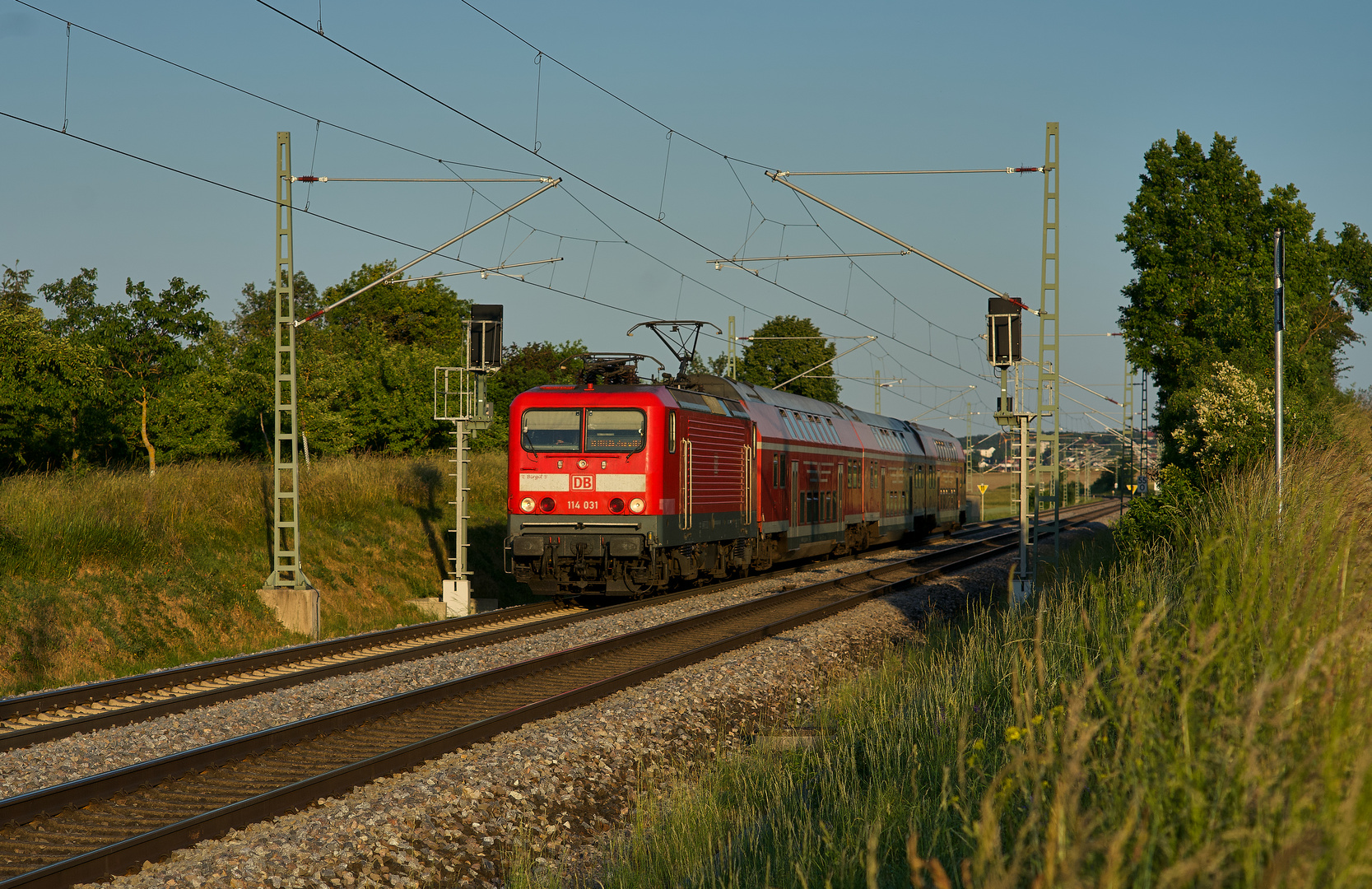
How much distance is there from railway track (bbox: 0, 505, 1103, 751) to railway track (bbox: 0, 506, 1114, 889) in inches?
84.5

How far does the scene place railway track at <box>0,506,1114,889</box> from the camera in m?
6.34

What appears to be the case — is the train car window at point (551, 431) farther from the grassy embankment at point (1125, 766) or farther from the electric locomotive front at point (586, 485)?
the grassy embankment at point (1125, 766)

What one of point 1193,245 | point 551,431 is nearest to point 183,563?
point 551,431

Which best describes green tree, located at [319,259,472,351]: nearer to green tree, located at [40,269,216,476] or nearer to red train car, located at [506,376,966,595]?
green tree, located at [40,269,216,476]

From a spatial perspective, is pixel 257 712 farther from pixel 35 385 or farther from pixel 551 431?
pixel 35 385

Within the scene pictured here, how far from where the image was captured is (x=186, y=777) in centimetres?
791

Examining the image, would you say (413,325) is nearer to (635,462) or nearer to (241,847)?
(635,462)

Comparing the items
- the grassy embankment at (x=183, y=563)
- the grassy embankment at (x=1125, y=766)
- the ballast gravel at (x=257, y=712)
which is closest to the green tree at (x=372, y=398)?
the grassy embankment at (x=183, y=563)

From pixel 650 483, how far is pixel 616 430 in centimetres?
109

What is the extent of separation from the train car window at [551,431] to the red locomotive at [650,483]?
0.06 feet

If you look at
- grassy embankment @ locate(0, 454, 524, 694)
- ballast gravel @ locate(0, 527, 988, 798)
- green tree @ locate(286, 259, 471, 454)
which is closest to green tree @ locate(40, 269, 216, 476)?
green tree @ locate(286, 259, 471, 454)

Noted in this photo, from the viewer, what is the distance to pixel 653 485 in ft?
A: 58.5

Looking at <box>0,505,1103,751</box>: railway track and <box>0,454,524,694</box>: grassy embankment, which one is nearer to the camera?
<box>0,505,1103,751</box>: railway track

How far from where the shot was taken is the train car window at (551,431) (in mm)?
18453
